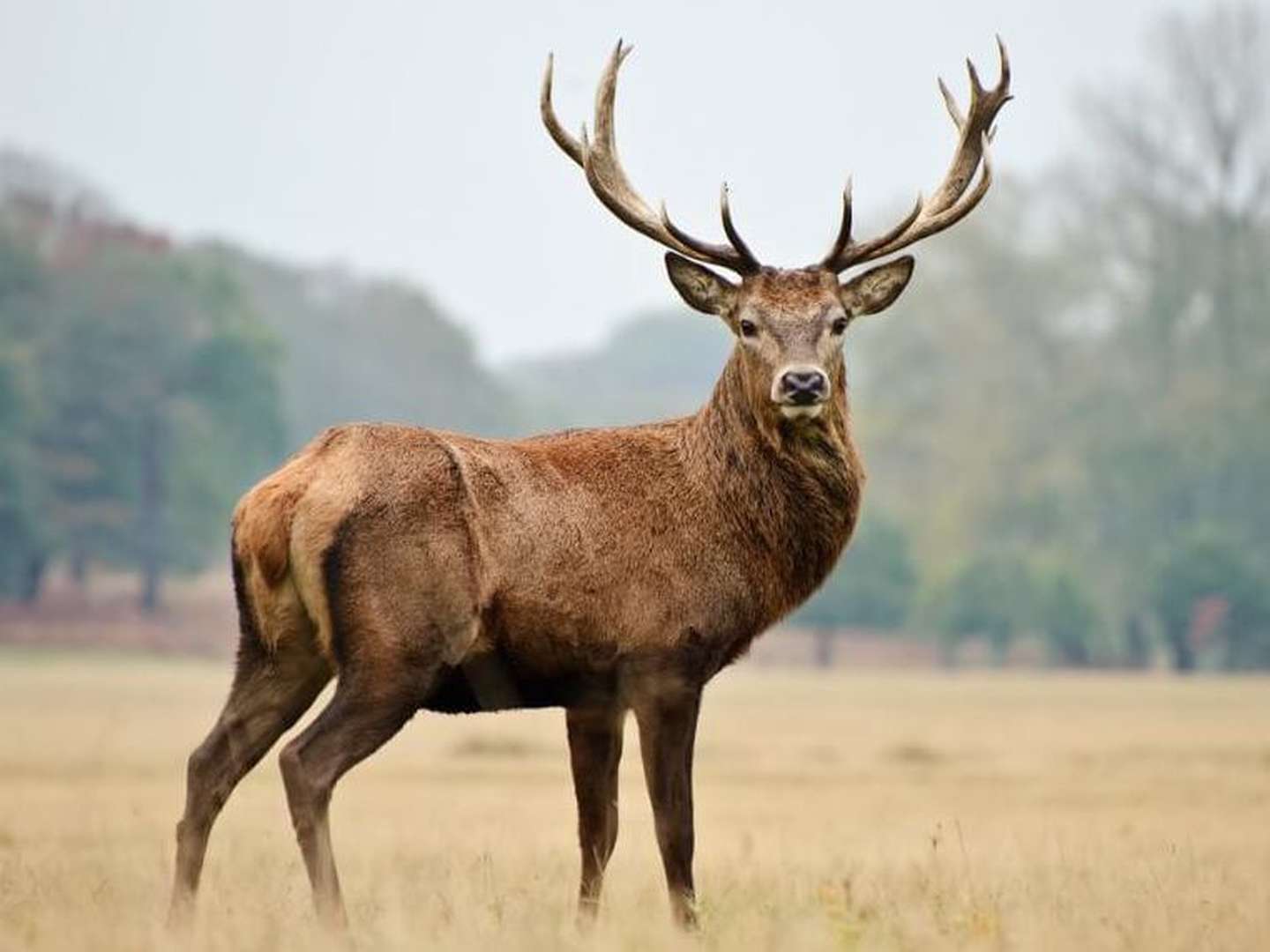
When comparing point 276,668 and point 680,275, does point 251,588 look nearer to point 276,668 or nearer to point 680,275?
point 276,668

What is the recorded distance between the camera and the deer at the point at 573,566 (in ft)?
31.9

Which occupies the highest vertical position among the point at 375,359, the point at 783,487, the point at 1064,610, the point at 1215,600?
the point at 783,487

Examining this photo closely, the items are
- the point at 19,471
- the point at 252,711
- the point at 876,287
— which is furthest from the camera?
the point at 19,471

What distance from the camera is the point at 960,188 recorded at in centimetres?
1199

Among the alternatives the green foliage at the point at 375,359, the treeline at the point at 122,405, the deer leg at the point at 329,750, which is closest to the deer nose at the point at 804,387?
the deer leg at the point at 329,750

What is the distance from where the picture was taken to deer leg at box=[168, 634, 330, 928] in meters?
9.98

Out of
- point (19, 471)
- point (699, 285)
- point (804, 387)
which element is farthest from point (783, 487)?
point (19, 471)

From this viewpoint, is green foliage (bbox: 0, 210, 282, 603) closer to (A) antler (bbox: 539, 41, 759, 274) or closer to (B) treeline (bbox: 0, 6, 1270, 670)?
(B) treeline (bbox: 0, 6, 1270, 670)

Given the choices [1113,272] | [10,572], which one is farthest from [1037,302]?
[10,572]

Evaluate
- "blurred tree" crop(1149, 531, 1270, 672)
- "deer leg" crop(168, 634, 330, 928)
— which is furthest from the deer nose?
"blurred tree" crop(1149, 531, 1270, 672)

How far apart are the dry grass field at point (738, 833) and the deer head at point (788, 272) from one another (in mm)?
2203

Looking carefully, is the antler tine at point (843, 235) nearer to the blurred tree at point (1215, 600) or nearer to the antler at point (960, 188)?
the antler at point (960, 188)

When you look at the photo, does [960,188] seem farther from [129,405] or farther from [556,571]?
[129,405]

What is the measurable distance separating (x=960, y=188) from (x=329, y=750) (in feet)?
14.5
